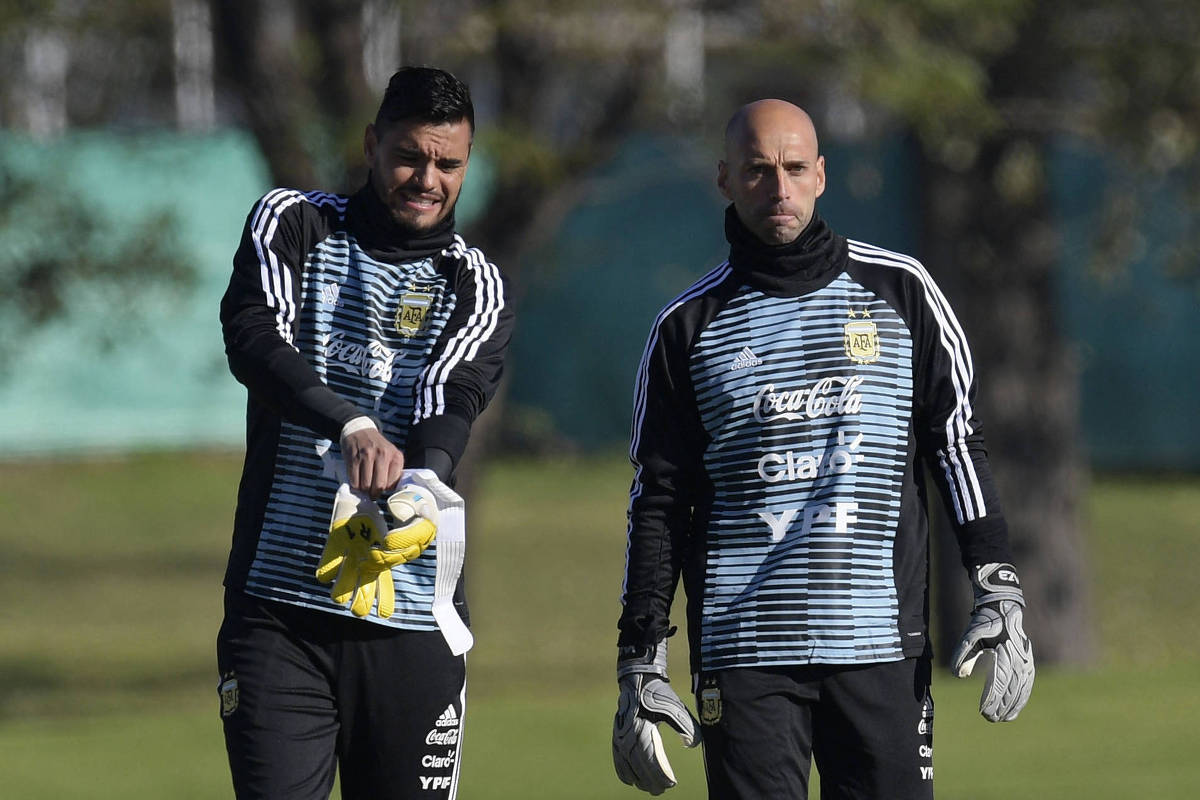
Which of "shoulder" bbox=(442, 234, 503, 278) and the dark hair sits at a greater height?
the dark hair

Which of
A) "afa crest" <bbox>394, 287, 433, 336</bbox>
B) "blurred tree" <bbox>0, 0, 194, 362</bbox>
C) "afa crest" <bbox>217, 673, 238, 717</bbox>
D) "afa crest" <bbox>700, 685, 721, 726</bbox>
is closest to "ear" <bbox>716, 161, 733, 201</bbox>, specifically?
"afa crest" <bbox>394, 287, 433, 336</bbox>

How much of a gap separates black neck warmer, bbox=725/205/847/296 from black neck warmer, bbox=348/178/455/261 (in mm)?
794

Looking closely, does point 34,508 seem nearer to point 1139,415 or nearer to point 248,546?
point 1139,415

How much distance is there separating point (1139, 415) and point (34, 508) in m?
14.0

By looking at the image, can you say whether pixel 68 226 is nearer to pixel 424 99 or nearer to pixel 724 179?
pixel 424 99

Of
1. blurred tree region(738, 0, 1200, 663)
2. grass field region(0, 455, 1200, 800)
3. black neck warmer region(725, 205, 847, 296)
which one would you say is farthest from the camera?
blurred tree region(738, 0, 1200, 663)

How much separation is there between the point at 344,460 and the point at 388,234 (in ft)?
2.30

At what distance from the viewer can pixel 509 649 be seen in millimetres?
15445

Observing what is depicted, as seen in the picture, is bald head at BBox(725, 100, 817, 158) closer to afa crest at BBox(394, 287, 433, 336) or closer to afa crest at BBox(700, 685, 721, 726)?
afa crest at BBox(394, 287, 433, 336)

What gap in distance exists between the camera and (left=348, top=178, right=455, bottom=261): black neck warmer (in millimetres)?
5219

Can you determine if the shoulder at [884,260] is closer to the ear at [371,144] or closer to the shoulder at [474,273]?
the shoulder at [474,273]

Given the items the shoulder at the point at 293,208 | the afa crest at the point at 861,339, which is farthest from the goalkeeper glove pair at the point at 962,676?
the shoulder at the point at 293,208

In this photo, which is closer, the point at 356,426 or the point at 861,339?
the point at 356,426

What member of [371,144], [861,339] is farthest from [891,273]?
[371,144]
